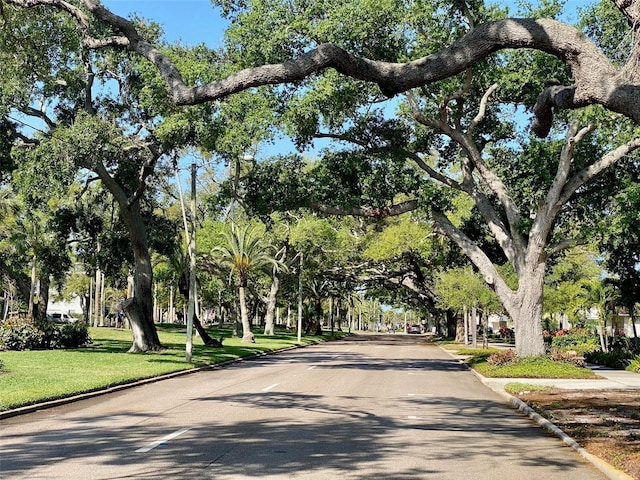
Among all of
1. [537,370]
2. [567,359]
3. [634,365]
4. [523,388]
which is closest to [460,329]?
[634,365]

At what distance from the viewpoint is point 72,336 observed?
3353 centimetres

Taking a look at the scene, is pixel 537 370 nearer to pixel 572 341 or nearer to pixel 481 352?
pixel 481 352

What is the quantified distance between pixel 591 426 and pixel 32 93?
24.1m

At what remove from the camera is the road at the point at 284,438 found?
8.05 meters

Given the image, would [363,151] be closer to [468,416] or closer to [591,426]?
[468,416]

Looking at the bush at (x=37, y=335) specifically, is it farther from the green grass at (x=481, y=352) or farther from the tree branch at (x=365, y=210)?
the green grass at (x=481, y=352)

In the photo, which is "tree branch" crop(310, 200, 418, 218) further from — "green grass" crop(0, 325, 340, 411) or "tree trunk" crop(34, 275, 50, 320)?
"tree trunk" crop(34, 275, 50, 320)

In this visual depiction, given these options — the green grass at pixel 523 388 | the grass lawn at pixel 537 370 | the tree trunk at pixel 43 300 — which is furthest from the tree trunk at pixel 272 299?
the green grass at pixel 523 388

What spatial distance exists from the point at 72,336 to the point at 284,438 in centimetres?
2614

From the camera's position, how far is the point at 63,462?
8.36m

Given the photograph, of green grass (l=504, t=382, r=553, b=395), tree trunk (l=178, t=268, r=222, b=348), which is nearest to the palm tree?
tree trunk (l=178, t=268, r=222, b=348)

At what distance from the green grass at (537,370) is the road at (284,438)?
5.07 metres

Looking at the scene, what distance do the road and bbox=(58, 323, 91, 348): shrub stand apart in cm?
1664

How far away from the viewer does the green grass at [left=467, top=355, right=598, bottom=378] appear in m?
22.5
